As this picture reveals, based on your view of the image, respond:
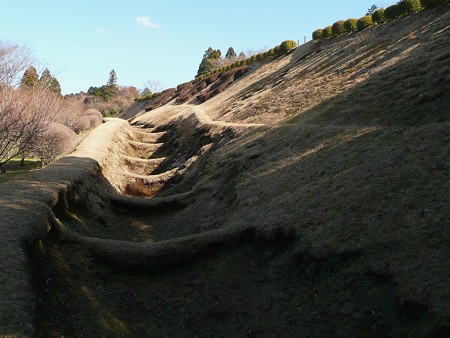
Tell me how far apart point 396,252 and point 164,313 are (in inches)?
250

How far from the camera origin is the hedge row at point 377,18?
129 feet

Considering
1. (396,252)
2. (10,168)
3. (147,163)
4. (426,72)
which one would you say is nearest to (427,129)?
(396,252)

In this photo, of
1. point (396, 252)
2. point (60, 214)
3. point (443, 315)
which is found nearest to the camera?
point (443, 315)

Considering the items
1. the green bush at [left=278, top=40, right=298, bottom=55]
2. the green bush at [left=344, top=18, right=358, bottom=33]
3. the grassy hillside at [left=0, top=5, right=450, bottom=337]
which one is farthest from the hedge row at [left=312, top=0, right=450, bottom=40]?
the grassy hillside at [left=0, top=5, right=450, bottom=337]

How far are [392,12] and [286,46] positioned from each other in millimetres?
25938

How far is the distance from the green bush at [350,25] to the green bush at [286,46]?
14816mm

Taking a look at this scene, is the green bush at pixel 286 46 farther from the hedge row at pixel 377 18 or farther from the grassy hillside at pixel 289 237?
the grassy hillside at pixel 289 237

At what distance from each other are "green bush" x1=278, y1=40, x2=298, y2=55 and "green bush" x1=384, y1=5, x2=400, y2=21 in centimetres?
2436

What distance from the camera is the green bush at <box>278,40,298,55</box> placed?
2633 inches

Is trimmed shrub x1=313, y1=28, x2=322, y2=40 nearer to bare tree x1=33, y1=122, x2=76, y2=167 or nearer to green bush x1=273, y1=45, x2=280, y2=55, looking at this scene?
green bush x1=273, y1=45, x2=280, y2=55

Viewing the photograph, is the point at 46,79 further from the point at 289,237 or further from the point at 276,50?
the point at 289,237

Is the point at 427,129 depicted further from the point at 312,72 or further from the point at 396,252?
the point at 312,72

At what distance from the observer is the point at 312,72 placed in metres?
41.2

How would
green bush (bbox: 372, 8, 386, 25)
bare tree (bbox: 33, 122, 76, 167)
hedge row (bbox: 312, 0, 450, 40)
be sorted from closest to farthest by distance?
1. bare tree (bbox: 33, 122, 76, 167)
2. hedge row (bbox: 312, 0, 450, 40)
3. green bush (bbox: 372, 8, 386, 25)
